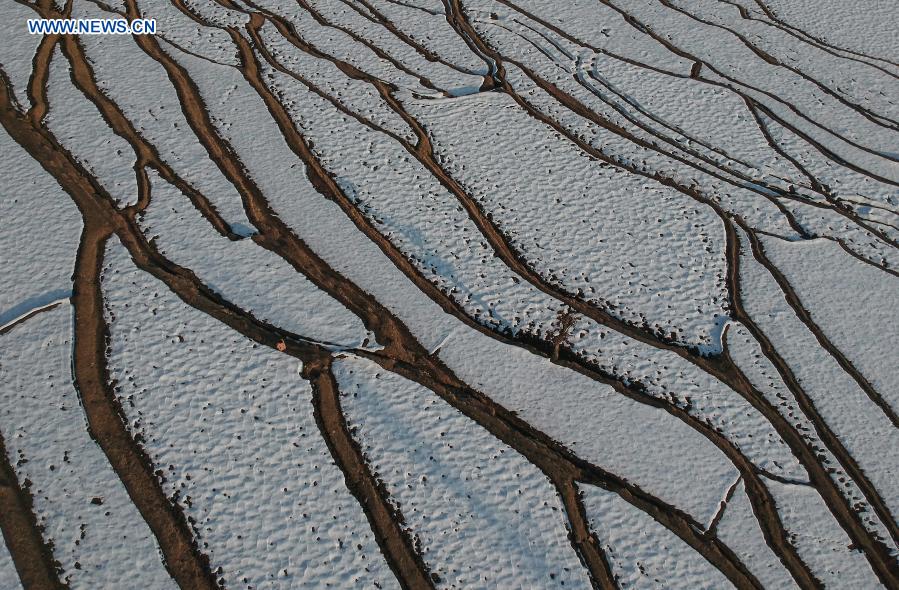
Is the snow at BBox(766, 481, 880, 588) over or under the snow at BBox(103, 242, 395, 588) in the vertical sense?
under

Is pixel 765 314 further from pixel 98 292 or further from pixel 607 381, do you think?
pixel 98 292

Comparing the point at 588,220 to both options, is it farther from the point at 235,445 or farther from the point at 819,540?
the point at 235,445

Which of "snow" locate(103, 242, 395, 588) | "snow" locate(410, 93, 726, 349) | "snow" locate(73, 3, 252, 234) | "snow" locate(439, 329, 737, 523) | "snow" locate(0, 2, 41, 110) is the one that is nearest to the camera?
"snow" locate(103, 242, 395, 588)

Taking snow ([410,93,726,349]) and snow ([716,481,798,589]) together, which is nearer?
snow ([716,481,798,589])

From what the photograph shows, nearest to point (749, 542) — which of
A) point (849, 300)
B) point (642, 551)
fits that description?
point (642, 551)

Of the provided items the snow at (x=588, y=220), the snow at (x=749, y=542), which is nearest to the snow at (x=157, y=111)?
the snow at (x=588, y=220)

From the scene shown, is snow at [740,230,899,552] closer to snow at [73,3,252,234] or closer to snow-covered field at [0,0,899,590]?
snow-covered field at [0,0,899,590]

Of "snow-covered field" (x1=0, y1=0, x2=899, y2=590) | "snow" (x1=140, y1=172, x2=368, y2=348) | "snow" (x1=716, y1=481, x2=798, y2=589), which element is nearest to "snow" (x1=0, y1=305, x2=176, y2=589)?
"snow-covered field" (x1=0, y1=0, x2=899, y2=590)

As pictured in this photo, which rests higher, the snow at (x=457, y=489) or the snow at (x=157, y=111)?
the snow at (x=157, y=111)

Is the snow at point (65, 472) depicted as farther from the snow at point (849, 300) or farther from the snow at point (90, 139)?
the snow at point (849, 300)
